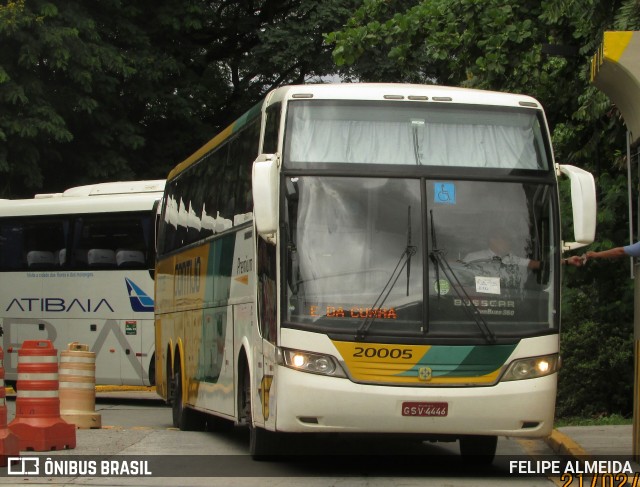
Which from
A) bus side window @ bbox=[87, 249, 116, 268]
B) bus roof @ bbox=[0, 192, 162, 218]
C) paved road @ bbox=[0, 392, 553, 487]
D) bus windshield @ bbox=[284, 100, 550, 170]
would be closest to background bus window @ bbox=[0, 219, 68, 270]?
bus roof @ bbox=[0, 192, 162, 218]

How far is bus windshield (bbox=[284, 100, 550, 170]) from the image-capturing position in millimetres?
11602

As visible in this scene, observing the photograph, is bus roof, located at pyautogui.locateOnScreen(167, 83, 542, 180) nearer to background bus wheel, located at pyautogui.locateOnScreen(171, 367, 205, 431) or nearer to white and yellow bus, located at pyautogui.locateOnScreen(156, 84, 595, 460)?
white and yellow bus, located at pyautogui.locateOnScreen(156, 84, 595, 460)

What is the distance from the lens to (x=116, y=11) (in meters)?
30.1

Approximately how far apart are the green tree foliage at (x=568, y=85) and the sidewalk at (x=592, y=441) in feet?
6.98

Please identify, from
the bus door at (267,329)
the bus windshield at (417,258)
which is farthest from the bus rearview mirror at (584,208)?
the bus door at (267,329)

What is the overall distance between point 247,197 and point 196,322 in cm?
362

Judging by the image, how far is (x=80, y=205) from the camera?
23.8 meters

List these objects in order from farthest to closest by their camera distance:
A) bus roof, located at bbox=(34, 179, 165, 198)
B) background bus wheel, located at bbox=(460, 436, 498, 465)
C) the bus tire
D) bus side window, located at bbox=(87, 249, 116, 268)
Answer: bus roof, located at bbox=(34, 179, 165, 198) < bus side window, located at bbox=(87, 249, 116, 268) < background bus wheel, located at bbox=(460, 436, 498, 465) < the bus tire

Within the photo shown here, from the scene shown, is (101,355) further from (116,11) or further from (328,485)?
(328,485)

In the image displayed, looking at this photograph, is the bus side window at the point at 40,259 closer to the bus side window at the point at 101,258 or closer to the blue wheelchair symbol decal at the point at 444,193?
the bus side window at the point at 101,258

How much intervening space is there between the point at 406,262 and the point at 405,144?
1.15 metres

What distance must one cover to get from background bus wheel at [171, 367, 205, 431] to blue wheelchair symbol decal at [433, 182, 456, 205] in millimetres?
6671

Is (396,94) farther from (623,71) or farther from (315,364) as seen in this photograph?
(315,364)

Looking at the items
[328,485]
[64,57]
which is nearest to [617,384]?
[328,485]
